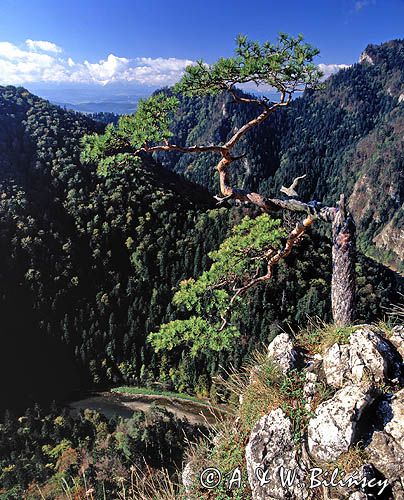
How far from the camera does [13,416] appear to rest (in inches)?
2714

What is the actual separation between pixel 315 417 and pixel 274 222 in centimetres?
439

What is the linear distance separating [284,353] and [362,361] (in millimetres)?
1470

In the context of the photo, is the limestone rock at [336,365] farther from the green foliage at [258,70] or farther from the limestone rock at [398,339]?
the green foliage at [258,70]

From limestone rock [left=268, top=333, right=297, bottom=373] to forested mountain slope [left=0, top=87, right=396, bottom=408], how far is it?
6279 centimetres

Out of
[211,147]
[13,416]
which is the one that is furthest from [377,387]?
[13,416]

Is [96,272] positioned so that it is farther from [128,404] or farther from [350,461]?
[350,461]

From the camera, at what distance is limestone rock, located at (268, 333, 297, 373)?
741 centimetres

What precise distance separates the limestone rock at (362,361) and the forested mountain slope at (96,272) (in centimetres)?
6369

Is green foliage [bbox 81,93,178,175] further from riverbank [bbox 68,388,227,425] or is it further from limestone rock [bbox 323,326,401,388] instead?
riverbank [bbox 68,388,227,425]

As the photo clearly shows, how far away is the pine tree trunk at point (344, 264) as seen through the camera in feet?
26.9

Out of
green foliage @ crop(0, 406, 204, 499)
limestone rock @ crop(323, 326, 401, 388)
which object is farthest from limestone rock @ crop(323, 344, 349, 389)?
green foliage @ crop(0, 406, 204, 499)

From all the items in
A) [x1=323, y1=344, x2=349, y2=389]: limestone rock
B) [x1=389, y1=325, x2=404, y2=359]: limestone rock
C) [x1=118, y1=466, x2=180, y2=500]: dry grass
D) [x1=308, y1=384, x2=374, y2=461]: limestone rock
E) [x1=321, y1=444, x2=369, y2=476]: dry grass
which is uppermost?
[x1=389, y1=325, x2=404, y2=359]: limestone rock

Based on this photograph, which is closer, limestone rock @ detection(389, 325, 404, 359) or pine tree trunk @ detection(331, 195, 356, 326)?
limestone rock @ detection(389, 325, 404, 359)

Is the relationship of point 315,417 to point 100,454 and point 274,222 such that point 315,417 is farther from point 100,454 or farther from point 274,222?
point 100,454
